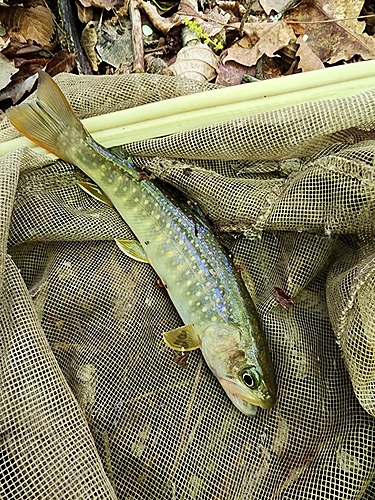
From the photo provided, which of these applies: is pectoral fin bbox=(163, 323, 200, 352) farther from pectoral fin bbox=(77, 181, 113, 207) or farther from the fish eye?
pectoral fin bbox=(77, 181, 113, 207)

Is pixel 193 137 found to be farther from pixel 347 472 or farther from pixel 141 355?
pixel 347 472

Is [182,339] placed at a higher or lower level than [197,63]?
lower

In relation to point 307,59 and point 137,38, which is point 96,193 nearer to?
point 137,38

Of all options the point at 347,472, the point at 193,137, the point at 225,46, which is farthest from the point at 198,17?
the point at 347,472

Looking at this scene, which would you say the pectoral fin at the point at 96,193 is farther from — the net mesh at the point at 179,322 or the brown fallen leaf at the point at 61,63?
the brown fallen leaf at the point at 61,63

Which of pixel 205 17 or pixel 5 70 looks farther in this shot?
pixel 205 17

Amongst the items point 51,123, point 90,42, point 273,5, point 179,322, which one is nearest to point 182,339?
point 179,322

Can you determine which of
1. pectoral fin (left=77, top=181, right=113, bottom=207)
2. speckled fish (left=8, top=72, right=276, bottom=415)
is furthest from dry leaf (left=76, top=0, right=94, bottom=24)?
pectoral fin (left=77, top=181, right=113, bottom=207)
